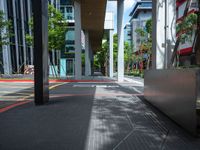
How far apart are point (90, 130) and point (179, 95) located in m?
2.24

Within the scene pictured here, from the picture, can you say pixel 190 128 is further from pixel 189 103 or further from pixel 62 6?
pixel 62 6

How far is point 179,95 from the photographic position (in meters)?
5.31

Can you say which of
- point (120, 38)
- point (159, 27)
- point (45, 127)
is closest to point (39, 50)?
point (45, 127)

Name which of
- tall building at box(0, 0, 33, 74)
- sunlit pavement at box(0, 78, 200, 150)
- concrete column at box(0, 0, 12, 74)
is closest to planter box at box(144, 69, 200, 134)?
sunlit pavement at box(0, 78, 200, 150)

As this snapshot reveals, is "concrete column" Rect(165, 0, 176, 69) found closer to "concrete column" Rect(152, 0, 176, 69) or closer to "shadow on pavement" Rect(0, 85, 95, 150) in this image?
"concrete column" Rect(152, 0, 176, 69)

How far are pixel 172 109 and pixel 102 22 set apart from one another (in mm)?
21473

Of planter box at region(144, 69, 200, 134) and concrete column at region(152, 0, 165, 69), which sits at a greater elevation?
concrete column at region(152, 0, 165, 69)

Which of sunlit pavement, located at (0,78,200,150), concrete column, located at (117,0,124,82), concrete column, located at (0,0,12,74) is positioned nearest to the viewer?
sunlit pavement, located at (0,78,200,150)

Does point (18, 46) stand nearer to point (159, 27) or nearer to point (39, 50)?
point (39, 50)

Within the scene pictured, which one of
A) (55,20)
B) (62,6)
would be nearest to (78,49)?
(55,20)

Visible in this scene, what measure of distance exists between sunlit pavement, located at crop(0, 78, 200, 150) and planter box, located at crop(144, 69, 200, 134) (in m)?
0.25

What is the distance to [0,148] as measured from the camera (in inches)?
156

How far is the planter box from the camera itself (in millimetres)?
4492

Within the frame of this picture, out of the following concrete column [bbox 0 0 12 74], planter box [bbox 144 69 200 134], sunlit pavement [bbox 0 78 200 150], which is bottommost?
sunlit pavement [bbox 0 78 200 150]
